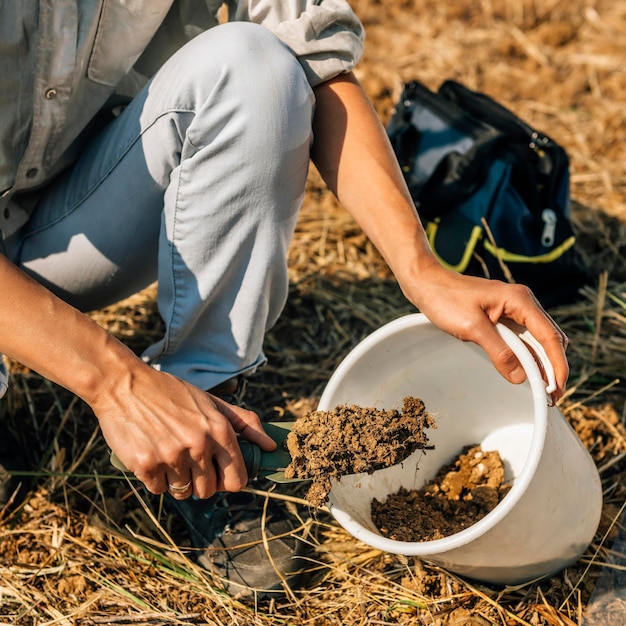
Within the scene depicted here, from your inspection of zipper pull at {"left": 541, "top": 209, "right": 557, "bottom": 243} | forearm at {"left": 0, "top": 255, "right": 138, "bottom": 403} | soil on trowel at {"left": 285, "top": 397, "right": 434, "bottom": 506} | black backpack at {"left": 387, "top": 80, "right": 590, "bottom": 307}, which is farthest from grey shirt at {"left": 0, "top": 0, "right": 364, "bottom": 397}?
zipper pull at {"left": 541, "top": 209, "right": 557, "bottom": 243}

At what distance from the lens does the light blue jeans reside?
48.4 inches

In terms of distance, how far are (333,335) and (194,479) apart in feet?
3.03

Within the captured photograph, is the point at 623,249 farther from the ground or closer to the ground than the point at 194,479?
closer to the ground

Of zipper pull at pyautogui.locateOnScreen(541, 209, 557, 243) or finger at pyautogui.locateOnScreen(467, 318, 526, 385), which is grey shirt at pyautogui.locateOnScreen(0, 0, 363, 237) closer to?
finger at pyautogui.locateOnScreen(467, 318, 526, 385)

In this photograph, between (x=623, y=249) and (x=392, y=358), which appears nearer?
(x=392, y=358)

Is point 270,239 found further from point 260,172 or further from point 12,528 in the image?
point 12,528

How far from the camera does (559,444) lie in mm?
1145

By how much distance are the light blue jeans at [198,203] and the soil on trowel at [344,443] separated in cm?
27

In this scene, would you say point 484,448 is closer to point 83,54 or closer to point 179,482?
point 179,482

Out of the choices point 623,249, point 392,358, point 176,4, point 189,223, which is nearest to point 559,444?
point 392,358

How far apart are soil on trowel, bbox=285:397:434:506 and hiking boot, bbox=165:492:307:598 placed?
24 centimetres

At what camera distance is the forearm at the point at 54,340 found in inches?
38.4

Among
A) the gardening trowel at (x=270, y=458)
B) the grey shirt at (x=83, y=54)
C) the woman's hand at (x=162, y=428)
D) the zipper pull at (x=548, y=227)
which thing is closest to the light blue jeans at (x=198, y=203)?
the grey shirt at (x=83, y=54)

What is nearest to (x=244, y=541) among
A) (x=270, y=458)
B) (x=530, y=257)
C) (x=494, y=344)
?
(x=270, y=458)
